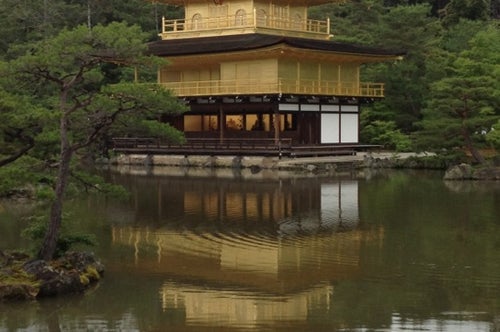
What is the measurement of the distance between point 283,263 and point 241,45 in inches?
1049

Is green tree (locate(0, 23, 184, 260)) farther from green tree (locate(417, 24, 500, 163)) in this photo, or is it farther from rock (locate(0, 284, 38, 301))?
green tree (locate(417, 24, 500, 163))

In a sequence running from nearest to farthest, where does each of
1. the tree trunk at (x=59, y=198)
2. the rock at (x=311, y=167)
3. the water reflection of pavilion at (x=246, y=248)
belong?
the water reflection of pavilion at (x=246, y=248) → the tree trunk at (x=59, y=198) → the rock at (x=311, y=167)

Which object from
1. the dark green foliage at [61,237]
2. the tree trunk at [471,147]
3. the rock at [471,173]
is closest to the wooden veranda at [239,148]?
the tree trunk at [471,147]

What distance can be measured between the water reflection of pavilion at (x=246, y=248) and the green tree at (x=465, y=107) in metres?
8.07

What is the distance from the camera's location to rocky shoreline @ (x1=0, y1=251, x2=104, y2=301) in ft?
41.6

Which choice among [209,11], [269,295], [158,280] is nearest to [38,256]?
[158,280]

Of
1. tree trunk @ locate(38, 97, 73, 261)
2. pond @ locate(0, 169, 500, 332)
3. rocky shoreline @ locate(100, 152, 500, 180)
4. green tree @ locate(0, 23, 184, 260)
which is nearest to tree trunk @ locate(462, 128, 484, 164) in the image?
rocky shoreline @ locate(100, 152, 500, 180)

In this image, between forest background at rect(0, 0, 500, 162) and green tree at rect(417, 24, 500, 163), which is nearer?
green tree at rect(417, 24, 500, 163)

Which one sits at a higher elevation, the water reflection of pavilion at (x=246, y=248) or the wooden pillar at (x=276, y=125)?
the wooden pillar at (x=276, y=125)

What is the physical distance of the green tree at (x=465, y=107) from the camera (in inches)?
1339

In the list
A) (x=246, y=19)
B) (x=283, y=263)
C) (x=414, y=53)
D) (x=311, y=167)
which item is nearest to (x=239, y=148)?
(x=311, y=167)

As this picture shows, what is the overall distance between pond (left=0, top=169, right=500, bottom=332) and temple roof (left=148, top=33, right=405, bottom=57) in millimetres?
13868

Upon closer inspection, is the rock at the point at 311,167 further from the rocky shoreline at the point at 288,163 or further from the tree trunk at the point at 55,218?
the tree trunk at the point at 55,218

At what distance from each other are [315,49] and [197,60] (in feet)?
21.9
